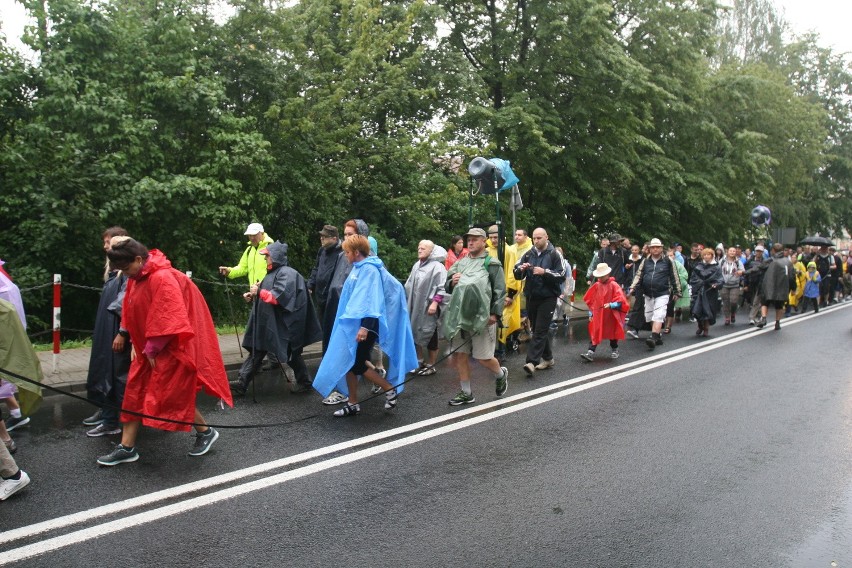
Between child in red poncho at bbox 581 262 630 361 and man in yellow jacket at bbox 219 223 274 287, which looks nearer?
man in yellow jacket at bbox 219 223 274 287

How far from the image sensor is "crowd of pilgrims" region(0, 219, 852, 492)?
5.19 metres

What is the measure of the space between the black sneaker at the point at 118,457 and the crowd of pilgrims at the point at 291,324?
0.03ft

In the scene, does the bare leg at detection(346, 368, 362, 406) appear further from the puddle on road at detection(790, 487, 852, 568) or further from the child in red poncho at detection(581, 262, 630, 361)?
the child in red poncho at detection(581, 262, 630, 361)

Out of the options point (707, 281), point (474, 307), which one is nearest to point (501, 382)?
point (474, 307)

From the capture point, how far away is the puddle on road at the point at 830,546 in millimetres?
3830

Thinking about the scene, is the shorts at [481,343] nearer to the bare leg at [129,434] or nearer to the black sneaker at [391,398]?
the black sneaker at [391,398]

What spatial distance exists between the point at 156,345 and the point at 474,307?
3.21 m

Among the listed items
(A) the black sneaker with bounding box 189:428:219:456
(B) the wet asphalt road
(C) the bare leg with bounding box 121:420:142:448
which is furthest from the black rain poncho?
(C) the bare leg with bounding box 121:420:142:448

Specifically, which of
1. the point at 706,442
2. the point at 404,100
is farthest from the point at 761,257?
the point at 706,442

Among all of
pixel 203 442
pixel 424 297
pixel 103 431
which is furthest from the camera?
pixel 424 297

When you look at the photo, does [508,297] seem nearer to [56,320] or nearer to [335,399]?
[335,399]

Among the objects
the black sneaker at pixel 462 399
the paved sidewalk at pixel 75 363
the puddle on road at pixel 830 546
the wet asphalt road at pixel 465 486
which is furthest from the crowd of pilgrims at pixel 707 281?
the puddle on road at pixel 830 546

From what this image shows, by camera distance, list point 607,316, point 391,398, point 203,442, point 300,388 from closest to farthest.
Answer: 1. point 203,442
2. point 391,398
3. point 300,388
4. point 607,316

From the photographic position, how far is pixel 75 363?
29.6 ft
